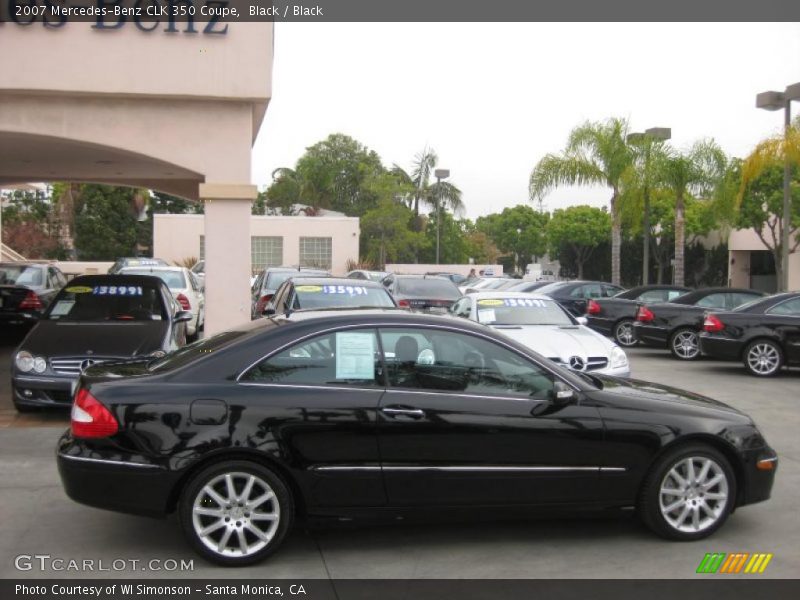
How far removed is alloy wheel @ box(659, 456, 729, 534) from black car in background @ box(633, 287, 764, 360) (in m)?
11.2

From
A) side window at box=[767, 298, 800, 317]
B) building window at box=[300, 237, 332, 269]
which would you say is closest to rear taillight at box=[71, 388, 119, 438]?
side window at box=[767, 298, 800, 317]

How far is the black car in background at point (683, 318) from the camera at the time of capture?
54.3 feet

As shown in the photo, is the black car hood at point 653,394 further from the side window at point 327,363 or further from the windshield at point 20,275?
the windshield at point 20,275

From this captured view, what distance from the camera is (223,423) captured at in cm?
511

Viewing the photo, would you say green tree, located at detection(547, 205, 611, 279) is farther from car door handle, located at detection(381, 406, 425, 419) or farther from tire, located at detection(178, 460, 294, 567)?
tire, located at detection(178, 460, 294, 567)

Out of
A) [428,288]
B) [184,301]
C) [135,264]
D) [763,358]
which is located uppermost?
[135,264]

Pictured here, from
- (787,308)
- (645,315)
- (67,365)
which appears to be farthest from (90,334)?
(645,315)

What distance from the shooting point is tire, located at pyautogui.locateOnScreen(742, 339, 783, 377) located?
543 inches

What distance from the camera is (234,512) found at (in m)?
5.11

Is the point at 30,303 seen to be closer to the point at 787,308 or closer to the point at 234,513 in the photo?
the point at 234,513

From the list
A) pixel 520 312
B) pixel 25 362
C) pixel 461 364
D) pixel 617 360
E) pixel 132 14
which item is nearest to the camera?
Result: pixel 461 364

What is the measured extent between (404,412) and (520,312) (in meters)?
6.81

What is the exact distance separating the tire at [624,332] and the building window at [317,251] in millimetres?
28466
